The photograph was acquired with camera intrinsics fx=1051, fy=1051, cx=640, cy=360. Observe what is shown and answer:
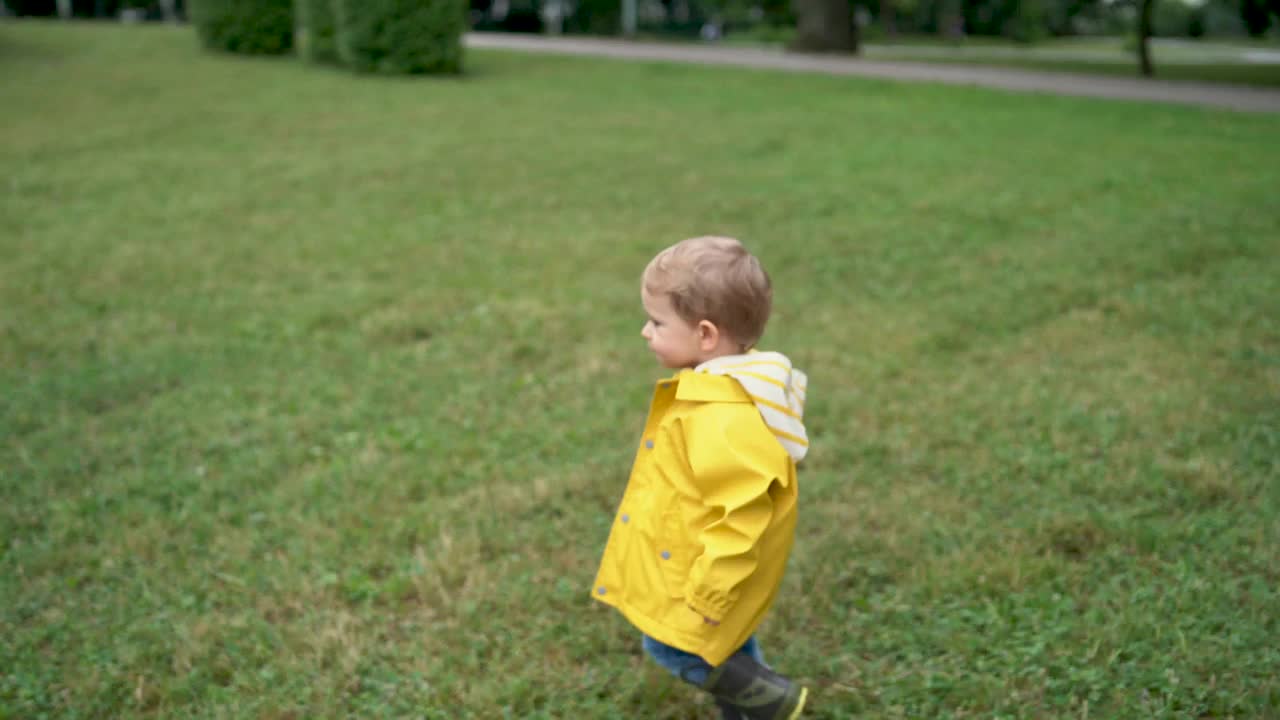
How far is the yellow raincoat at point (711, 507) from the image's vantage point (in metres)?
2.17

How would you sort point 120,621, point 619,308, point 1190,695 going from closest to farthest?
1. point 1190,695
2. point 120,621
3. point 619,308

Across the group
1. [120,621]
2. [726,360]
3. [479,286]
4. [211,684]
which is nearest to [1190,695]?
[726,360]

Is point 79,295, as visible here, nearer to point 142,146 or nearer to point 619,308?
point 619,308

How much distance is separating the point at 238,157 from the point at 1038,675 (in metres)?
9.71

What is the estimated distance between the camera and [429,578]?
3410 millimetres

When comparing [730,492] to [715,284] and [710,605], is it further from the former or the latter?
[715,284]

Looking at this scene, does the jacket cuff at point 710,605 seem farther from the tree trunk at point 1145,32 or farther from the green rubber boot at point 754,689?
the tree trunk at point 1145,32

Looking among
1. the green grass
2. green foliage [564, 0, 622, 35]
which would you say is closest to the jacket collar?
the green grass

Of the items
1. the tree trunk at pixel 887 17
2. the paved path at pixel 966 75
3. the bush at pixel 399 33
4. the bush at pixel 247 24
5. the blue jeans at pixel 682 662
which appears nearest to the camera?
the blue jeans at pixel 682 662

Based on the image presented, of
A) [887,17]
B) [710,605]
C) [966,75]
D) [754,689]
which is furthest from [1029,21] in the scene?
[710,605]

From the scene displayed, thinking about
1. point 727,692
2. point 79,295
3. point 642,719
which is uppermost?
point 79,295

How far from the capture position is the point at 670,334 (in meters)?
2.26

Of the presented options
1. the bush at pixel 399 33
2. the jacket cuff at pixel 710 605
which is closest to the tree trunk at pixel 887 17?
the bush at pixel 399 33

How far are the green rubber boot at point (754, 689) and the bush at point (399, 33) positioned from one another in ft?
51.0
